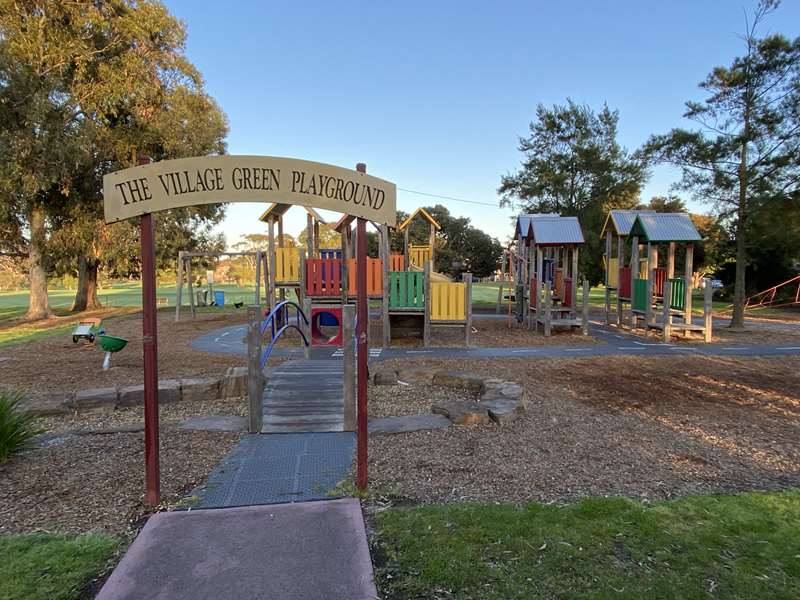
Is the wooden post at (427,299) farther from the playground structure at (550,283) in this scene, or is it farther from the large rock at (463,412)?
the large rock at (463,412)

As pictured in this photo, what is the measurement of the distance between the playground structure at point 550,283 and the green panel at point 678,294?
83.1 inches

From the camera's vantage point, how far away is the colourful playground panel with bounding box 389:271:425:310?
39.4 ft

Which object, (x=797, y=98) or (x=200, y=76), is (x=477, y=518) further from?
(x=200, y=76)

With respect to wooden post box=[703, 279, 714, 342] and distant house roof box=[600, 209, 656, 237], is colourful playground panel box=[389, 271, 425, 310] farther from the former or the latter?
distant house roof box=[600, 209, 656, 237]

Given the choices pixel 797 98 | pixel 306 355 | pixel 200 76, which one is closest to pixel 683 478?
pixel 306 355

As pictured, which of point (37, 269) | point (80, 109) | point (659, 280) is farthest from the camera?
point (37, 269)

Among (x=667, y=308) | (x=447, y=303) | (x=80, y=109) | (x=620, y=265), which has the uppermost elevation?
(x=80, y=109)

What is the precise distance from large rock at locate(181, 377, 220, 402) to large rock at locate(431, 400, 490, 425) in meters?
2.92

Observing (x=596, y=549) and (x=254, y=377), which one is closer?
(x=596, y=549)

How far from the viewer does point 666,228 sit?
13305 mm

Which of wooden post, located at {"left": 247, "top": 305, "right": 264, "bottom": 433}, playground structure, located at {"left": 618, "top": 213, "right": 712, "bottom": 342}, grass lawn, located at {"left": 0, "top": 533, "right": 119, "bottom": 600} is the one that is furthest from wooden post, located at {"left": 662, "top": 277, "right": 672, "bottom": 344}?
grass lawn, located at {"left": 0, "top": 533, "right": 119, "bottom": 600}

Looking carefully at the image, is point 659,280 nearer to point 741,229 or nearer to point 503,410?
point 741,229

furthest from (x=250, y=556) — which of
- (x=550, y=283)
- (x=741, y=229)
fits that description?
(x=741, y=229)

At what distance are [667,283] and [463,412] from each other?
943 cm
